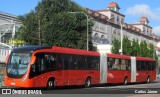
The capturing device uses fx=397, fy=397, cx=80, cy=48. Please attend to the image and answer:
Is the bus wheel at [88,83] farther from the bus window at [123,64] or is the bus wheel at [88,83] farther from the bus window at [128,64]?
the bus window at [128,64]

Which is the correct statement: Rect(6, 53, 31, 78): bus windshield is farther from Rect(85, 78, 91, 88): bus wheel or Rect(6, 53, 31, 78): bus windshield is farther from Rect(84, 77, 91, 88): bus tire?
Rect(85, 78, 91, 88): bus wheel

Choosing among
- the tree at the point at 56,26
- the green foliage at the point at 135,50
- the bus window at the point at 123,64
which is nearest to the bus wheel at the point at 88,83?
the bus window at the point at 123,64

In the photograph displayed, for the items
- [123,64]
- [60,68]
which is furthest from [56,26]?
[60,68]

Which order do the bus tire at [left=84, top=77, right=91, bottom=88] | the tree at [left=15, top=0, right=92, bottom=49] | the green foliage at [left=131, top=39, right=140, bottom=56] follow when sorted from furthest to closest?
the green foliage at [left=131, top=39, right=140, bottom=56] → the tree at [left=15, top=0, right=92, bottom=49] → the bus tire at [left=84, top=77, right=91, bottom=88]

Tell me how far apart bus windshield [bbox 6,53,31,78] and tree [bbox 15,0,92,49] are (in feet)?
93.2

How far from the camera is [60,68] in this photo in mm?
27422

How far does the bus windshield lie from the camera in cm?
2478

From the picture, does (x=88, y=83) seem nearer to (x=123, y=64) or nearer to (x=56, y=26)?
(x=123, y=64)

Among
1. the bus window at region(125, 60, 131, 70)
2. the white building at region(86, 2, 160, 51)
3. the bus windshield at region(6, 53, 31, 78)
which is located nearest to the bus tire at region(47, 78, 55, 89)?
the bus windshield at region(6, 53, 31, 78)

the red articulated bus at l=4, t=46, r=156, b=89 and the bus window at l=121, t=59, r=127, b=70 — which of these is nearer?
the red articulated bus at l=4, t=46, r=156, b=89

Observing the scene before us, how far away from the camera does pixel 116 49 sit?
7438cm

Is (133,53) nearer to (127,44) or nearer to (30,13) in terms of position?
(127,44)

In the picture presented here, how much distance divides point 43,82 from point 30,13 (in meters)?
33.4

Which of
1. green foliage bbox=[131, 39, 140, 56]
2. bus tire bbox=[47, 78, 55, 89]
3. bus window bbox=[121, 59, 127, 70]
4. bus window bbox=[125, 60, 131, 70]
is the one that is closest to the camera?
bus tire bbox=[47, 78, 55, 89]
